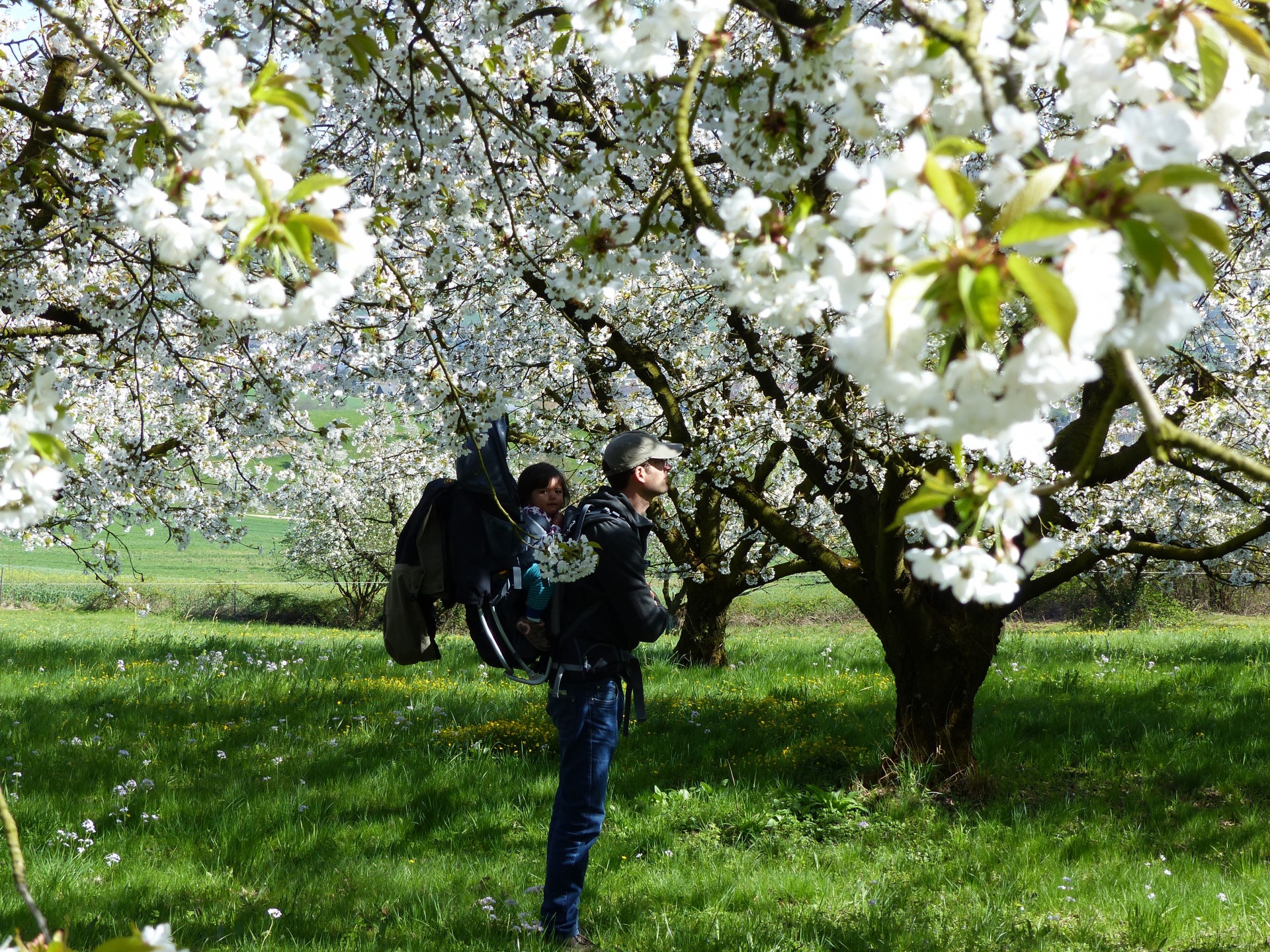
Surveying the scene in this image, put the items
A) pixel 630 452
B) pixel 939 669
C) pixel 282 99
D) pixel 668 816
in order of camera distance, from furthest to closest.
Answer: pixel 939 669
pixel 668 816
pixel 630 452
pixel 282 99

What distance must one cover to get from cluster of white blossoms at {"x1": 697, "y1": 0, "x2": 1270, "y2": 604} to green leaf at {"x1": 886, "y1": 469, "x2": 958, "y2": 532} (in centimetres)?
4

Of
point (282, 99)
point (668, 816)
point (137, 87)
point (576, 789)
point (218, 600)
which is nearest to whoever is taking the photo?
point (282, 99)

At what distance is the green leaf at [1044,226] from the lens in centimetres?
82

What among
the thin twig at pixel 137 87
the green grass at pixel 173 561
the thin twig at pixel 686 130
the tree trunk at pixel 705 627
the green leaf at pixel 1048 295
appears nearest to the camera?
the green leaf at pixel 1048 295

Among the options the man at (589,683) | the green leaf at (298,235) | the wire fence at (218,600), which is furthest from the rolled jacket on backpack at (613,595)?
the wire fence at (218,600)

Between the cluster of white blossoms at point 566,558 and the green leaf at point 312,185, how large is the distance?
1761 mm

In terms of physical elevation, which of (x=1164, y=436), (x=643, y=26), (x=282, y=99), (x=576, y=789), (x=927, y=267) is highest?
(x=643, y=26)

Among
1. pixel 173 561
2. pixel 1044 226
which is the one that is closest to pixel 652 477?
pixel 1044 226

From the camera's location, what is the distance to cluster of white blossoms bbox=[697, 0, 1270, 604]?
0.83 metres

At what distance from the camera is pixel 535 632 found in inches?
124

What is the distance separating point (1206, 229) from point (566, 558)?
7.15 feet

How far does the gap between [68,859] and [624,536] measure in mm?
2508

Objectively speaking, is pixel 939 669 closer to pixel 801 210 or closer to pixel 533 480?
pixel 533 480

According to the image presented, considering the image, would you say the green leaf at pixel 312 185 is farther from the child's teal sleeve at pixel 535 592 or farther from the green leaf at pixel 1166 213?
the child's teal sleeve at pixel 535 592
